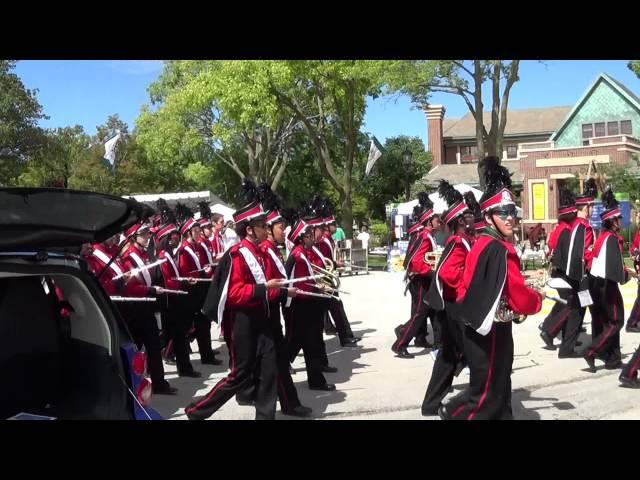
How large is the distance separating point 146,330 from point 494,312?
12.3 ft

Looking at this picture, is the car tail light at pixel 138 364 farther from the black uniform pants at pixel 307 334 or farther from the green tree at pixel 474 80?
the green tree at pixel 474 80

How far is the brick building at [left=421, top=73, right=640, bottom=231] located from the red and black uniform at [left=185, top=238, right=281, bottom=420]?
89.4 ft

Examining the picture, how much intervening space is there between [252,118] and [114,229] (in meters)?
23.6

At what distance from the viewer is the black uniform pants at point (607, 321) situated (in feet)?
27.2

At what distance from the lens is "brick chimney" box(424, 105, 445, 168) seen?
56438mm

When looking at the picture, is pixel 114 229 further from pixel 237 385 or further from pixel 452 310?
pixel 452 310

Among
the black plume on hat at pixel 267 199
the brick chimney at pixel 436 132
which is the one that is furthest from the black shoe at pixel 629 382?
the brick chimney at pixel 436 132

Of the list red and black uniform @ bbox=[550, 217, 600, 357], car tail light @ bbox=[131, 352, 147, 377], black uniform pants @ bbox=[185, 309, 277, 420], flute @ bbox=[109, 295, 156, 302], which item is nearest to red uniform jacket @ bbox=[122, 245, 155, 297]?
flute @ bbox=[109, 295, 156, 302]

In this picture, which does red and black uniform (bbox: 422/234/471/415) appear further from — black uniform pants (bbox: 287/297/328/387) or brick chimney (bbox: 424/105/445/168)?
brick chimney (bbox: 424/105/445/168)

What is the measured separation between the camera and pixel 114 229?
11.9 feet

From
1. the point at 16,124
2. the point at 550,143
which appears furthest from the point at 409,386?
the point at 550,143
